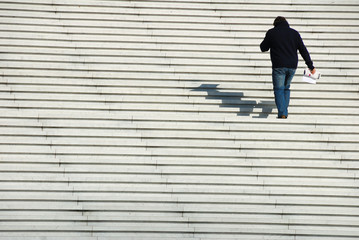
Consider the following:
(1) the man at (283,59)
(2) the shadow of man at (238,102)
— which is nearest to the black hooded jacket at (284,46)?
(1) the man at (283,59)

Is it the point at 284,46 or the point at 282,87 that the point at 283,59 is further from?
the point at 282,87

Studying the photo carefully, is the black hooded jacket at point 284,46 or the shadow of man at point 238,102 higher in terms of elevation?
the black hooded jacket at point 284,46

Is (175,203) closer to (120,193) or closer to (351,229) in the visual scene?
(120,193)

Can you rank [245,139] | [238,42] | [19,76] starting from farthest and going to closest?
[238,42] → [19,76] → [245,139]

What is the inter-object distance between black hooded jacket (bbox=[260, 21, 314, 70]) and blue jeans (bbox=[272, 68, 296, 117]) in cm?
8

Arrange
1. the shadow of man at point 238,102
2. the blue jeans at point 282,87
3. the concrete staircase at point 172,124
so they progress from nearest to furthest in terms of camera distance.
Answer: the concrete staircase at point 172,124, the blue jeans at point 282,87, the shadow of man at point 238,102

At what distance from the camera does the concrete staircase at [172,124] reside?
788cm

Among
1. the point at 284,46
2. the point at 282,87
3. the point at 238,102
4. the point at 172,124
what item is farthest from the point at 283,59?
the point at 172,124

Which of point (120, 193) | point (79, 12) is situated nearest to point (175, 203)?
point (120, 193)

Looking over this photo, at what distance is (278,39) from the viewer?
28.8 feet

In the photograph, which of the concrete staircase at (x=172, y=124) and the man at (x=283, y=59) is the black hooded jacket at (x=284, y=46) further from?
the concrete staircase at (x=172, y=124)

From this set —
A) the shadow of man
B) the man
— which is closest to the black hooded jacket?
the man

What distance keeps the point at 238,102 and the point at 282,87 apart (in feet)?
2.46

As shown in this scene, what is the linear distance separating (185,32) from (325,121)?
2.63m
